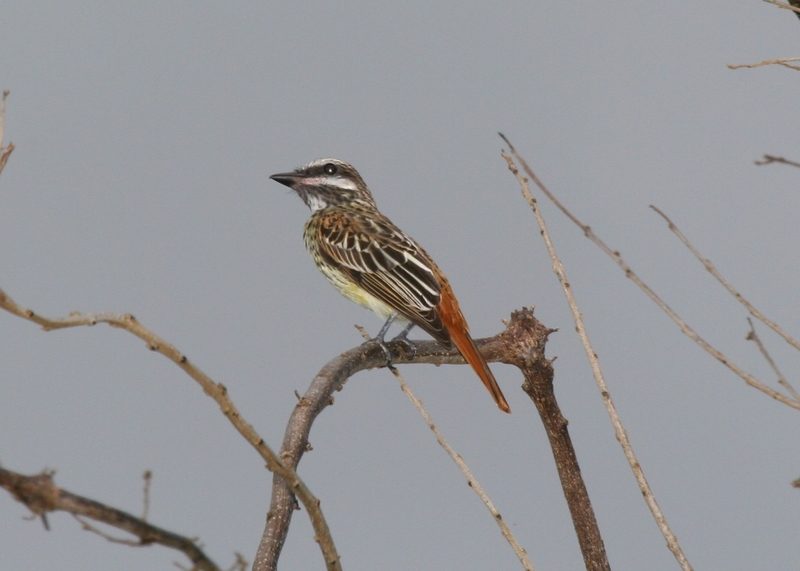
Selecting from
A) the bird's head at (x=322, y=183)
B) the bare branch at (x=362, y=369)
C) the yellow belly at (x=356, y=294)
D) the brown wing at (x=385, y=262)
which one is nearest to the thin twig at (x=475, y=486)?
the bare branch at (x=362, y=369)

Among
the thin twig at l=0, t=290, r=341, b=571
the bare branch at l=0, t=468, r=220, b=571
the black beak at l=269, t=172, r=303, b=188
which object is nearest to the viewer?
the bare branch at l=0, t=468, r=220, b=571

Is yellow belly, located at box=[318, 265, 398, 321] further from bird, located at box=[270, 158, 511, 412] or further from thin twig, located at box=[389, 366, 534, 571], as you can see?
thin twig, located at box=[389, 366, 534, 571]

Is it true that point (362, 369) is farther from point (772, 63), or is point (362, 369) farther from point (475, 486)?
point (772, 63)

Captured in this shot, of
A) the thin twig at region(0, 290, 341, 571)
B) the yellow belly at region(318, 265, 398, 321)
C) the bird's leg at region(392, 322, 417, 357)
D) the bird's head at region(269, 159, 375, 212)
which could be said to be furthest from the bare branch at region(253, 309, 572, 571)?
the bird's head at region(269, 159, 375, 212)

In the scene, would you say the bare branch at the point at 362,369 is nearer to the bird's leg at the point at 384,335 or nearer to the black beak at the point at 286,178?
the bird's leg at the point at 384,335

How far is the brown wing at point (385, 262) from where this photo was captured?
537 centimetres

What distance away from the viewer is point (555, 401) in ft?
14.8

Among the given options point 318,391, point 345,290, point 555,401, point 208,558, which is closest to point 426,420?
point 318,391

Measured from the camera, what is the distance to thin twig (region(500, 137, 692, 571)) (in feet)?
10.4

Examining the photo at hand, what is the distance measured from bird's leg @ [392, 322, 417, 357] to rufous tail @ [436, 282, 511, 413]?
266 mm

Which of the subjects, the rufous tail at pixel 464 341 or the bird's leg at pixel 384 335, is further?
the bird's leg at pixel 384 335

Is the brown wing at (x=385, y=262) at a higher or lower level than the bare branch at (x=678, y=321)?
higher

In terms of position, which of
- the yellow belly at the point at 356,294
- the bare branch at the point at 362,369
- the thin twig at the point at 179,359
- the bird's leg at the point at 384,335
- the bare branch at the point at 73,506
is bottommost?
the bare branch at the point at 73,506

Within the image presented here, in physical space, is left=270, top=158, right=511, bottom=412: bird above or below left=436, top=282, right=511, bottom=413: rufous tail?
above
